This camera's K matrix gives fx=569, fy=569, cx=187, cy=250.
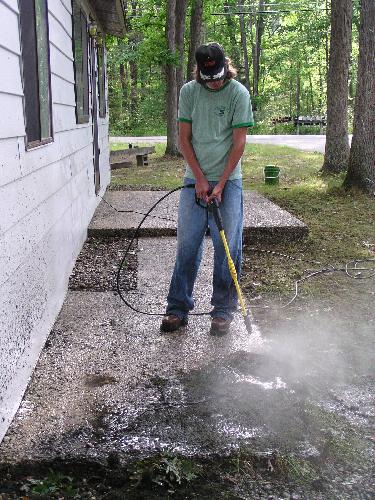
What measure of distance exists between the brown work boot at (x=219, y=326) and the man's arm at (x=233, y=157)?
31.6 inches

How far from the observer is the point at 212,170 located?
363 centimetres

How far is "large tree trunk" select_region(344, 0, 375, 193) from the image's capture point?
29.5ft

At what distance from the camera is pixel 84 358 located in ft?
11.0

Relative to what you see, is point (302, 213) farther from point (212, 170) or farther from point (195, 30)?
point (195, 30)

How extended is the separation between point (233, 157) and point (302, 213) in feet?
15.7

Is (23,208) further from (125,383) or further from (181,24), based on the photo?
(181,24)

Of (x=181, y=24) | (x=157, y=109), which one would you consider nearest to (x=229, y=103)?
(x=181, y=24)

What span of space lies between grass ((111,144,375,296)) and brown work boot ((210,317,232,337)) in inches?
39.3

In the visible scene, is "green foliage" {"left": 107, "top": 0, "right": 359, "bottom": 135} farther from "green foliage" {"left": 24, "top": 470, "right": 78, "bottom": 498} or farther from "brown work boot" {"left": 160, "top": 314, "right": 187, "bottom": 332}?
"green foliage" {"left": 24, "top": 470, "right": 78, "bottom": 498}

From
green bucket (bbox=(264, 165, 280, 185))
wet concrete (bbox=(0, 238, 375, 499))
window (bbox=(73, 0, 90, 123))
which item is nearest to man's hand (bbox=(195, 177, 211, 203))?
wet concrete (bbox=(0, 238, 375, 499))

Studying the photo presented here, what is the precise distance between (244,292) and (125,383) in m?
1.91

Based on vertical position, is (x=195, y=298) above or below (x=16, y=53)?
below

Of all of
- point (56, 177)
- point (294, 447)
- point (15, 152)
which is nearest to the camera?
point (294, 447)

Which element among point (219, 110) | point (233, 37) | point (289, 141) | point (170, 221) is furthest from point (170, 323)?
point (233, 37)
